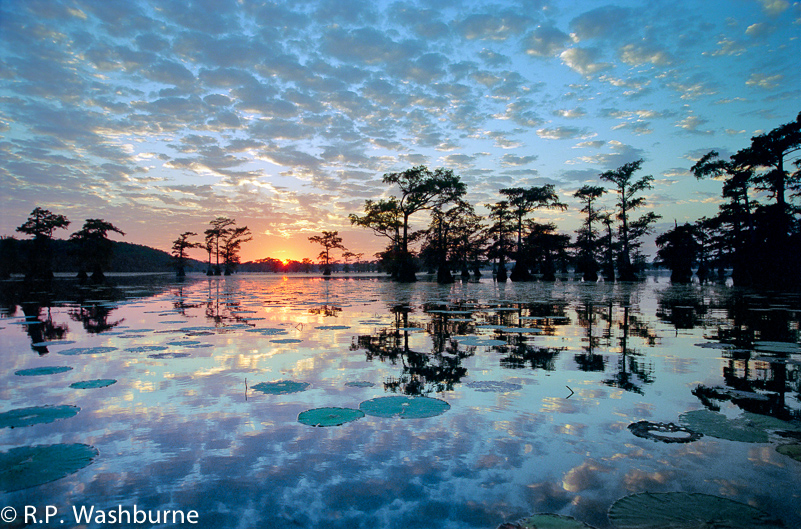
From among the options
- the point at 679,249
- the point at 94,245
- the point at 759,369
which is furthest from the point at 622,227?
the point at 94,245

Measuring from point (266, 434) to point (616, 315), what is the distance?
7.92m

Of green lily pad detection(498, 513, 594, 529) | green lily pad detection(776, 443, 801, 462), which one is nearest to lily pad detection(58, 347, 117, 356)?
green lily pad detection(498, 513, 594, 529)

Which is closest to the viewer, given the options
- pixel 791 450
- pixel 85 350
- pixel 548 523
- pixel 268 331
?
pixel 548 523

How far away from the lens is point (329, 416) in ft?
7.86

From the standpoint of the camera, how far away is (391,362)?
3887 millimetres

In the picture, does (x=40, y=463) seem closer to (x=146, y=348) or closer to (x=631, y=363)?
(x=146, y=348)

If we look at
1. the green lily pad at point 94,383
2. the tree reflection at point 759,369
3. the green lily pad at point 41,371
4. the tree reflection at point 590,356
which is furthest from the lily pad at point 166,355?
the tree reflection at point 759,369

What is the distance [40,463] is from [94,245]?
45.4 meters

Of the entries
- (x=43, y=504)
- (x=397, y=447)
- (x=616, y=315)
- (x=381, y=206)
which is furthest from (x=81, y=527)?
(x=381, y=206)

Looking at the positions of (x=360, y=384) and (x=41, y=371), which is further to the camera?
(x=41, y=371)

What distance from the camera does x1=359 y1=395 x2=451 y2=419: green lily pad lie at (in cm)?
244

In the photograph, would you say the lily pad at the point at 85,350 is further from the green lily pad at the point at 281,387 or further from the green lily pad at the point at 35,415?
the green lily pad at the point at 281,387

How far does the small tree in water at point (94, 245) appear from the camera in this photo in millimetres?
36906

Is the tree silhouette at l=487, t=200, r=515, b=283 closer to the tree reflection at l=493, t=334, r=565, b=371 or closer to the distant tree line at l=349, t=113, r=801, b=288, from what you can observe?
the distant tree line at l=349, t=113, r=801, b=288
